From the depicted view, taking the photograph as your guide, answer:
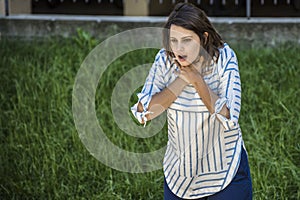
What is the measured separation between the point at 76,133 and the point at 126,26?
250 cm

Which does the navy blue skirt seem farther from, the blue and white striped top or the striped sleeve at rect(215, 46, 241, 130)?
the striped sleeve at rect(215, 46, 241, 130)

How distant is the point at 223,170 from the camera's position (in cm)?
315

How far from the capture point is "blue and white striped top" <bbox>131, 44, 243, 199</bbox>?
120 inches

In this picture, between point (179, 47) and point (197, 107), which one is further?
point (197, 107)

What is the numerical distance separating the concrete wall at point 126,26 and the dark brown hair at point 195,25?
16.2 ft

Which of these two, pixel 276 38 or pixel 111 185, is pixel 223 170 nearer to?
pixel 111 185

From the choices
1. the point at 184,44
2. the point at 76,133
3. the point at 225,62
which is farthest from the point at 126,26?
the point at 184,44

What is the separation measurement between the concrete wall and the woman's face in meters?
5.05

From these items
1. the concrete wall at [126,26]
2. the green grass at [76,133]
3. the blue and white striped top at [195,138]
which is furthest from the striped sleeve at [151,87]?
the concrete wall at [126,26]

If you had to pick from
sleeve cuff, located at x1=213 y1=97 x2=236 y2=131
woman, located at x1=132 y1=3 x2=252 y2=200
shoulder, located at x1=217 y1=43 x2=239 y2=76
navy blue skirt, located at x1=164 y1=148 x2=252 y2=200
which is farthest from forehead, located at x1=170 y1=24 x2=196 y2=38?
navy blue skirt, located at x1=164 y1=148 x2=252 y2=200

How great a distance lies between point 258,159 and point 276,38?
2.86 m

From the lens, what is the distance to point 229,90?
293cm

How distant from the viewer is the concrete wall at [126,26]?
786 cm

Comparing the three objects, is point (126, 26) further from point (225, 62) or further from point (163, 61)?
point (225, 62)
